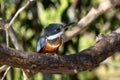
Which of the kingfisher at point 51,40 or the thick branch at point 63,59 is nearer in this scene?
the thick branch at point 63,59

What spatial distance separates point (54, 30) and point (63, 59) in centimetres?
40

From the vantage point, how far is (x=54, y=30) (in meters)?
2.42

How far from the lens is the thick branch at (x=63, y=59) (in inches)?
74.7

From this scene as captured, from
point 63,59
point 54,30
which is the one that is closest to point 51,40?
point 54,30

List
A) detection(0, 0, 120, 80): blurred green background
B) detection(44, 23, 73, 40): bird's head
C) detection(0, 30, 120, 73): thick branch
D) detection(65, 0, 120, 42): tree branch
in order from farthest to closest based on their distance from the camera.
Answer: detection(0, 0, 120, 80): blurred green background
detection(65, 0, 120, 42): tree branch
detection(44, 23, 73, 40): bird's head
detection(0, 30, 120, 73): thick branch

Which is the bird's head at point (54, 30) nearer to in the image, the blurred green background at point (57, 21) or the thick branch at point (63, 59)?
the thick branch at point (63, 59)

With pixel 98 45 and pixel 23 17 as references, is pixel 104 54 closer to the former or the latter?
pixel 98 45

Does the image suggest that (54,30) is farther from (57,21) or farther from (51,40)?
(57,21)

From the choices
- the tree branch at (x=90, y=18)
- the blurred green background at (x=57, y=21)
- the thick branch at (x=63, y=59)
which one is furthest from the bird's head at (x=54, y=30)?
the blurred green background at (x=57, y=21)

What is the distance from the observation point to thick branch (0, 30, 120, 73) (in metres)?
1.90

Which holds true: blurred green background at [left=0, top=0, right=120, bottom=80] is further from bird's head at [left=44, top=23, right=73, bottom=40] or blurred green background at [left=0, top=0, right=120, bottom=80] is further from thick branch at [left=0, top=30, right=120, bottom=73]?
thick branch at [left=0, top=30, right=120, bottom=73]

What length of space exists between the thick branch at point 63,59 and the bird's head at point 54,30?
23 cm

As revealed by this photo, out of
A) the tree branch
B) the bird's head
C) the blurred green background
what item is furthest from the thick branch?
the blurred green background

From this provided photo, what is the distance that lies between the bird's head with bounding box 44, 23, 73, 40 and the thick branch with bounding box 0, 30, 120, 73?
0.77 ft
